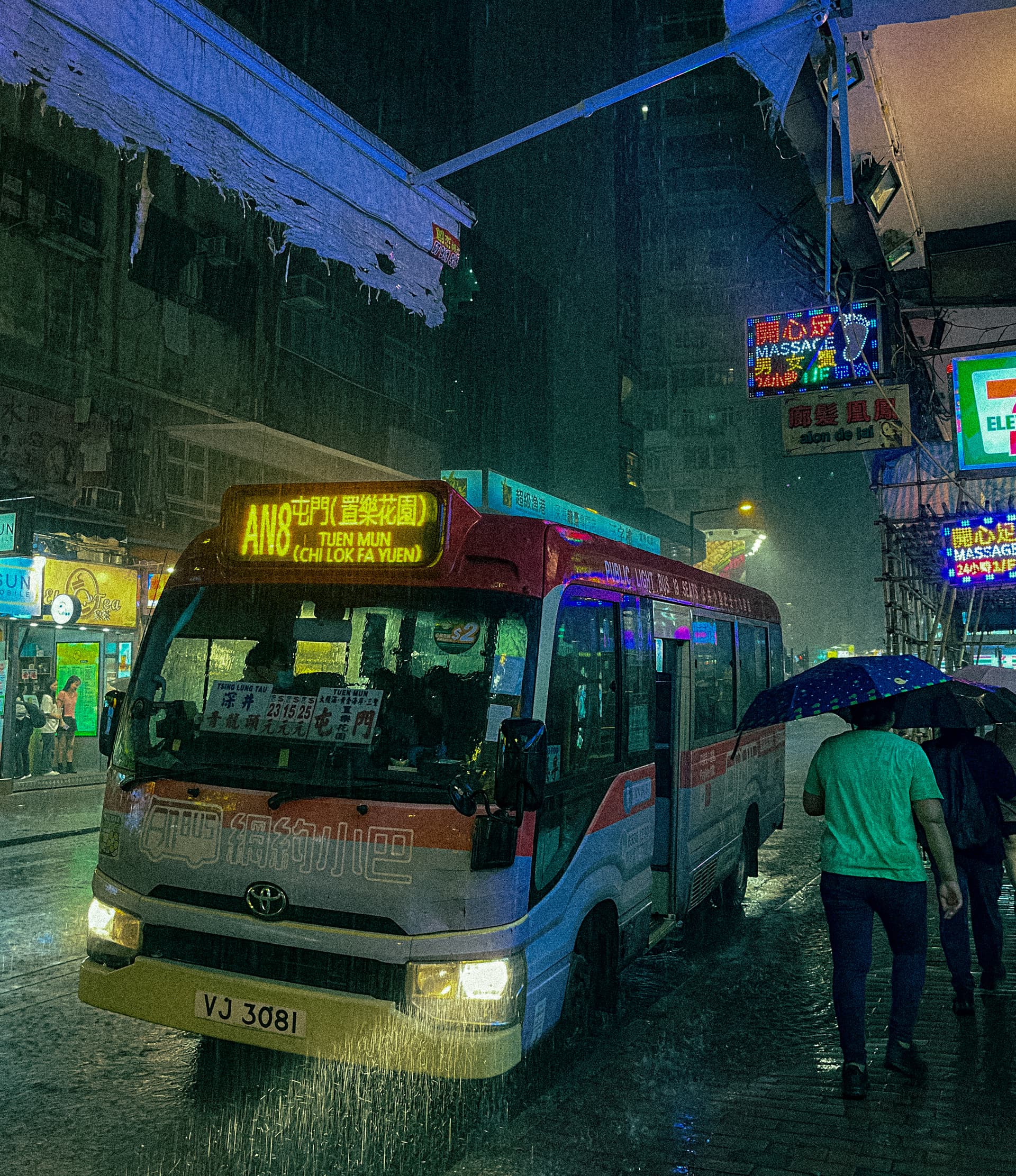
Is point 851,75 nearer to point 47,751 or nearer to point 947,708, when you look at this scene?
point 947,708

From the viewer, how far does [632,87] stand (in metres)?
7.73

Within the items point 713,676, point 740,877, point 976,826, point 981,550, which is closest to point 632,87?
point 713,676

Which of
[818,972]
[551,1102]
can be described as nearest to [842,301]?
[818,972]

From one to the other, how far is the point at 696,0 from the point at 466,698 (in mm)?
89792

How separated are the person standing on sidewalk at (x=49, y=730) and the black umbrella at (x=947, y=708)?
16961mm

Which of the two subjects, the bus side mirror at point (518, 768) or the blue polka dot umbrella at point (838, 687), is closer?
the bus side mirror at point (518, 768)

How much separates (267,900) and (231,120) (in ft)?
17.8

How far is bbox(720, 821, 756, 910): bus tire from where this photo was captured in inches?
345

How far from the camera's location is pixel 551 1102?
4.59 metres

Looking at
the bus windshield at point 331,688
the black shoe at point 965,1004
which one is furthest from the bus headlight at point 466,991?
the black shoe at point 965,1004

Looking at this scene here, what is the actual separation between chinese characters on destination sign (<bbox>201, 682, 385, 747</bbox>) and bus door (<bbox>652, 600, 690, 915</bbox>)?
285 cm

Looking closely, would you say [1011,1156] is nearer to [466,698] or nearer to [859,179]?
[466,698]

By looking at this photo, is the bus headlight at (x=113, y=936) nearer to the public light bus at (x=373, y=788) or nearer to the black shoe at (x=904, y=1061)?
the public light bus at (x=373, y=788)

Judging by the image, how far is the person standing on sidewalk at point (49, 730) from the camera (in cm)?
1872
